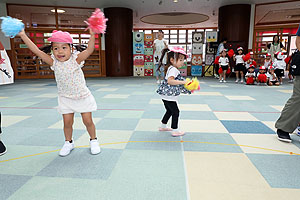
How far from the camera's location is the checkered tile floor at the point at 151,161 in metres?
1.49

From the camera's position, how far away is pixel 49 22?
40.4ft

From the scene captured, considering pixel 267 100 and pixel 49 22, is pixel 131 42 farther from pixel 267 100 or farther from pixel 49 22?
pixel 267 100

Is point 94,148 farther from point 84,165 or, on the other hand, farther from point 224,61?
point 224,61

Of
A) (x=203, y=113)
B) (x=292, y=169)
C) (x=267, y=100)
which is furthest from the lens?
(x=267, y=100)

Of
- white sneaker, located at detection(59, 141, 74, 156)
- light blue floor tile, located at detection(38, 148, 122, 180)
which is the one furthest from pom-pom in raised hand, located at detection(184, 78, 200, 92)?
white sneaker, located at detection(59, 141, 74, 156)

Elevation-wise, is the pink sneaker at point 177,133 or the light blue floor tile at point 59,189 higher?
the pink sneaker at point 177,133

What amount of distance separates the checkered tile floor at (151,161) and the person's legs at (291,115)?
0.16 meters

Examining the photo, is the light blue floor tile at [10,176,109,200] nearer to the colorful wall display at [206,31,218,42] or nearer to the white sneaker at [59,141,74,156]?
the white sneaker at [59,141,74,156]

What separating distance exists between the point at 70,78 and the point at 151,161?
105cm

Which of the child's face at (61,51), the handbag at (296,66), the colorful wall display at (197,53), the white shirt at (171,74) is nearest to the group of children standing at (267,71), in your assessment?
the colorful wall display at (197,53)

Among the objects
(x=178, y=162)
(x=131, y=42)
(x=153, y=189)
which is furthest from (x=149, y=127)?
(x=131, y=42)

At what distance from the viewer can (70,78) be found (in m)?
1.97

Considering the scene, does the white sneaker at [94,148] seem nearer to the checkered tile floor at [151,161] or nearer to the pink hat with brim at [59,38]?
the checkered tile floor at [151,161]

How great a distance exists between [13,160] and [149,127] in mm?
1579
